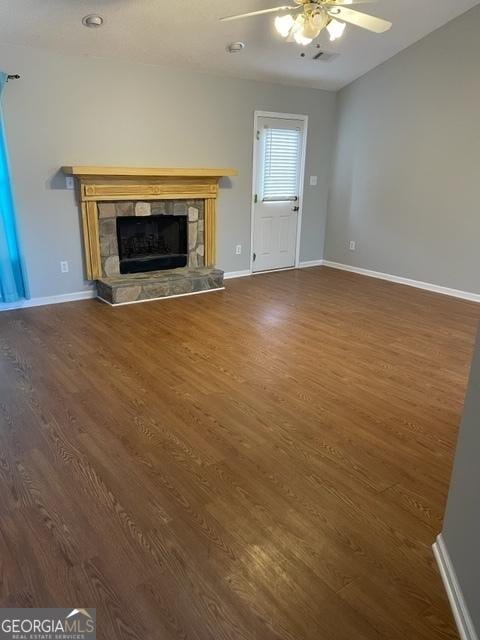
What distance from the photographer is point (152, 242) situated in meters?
5.35

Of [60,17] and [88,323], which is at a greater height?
[60,17]

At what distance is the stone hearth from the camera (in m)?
4.74

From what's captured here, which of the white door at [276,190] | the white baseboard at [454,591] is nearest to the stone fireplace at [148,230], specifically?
the white door at [276,190]

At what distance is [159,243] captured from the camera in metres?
5.41

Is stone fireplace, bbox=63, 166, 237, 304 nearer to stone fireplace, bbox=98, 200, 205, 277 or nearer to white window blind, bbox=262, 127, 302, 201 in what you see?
stone fireplace, bbox=98, 200, 205, 277

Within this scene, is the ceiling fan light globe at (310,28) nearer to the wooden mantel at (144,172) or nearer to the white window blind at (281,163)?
the wooden mantel at (144,172)

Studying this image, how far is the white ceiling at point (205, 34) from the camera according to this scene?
3707mm

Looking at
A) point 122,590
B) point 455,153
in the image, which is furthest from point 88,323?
point 455,153

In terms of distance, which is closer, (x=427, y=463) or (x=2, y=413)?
(x=427, y=463)

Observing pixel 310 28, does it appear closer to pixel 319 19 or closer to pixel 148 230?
pixel 319 19

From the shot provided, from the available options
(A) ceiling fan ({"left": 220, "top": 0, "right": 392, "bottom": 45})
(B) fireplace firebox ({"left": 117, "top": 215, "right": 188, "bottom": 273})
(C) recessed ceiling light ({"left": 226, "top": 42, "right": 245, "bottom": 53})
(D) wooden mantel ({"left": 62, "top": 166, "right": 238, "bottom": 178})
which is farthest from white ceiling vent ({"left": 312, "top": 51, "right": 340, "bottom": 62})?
(B) fireplace firebox ({"left": 117, "top": 215, "right": 188, "bottom": 273})

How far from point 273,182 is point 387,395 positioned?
3.97 m

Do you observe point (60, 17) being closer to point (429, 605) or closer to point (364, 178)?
point (364, 178)

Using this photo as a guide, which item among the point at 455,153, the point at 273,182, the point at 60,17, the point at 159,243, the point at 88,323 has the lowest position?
the point at 88,323
